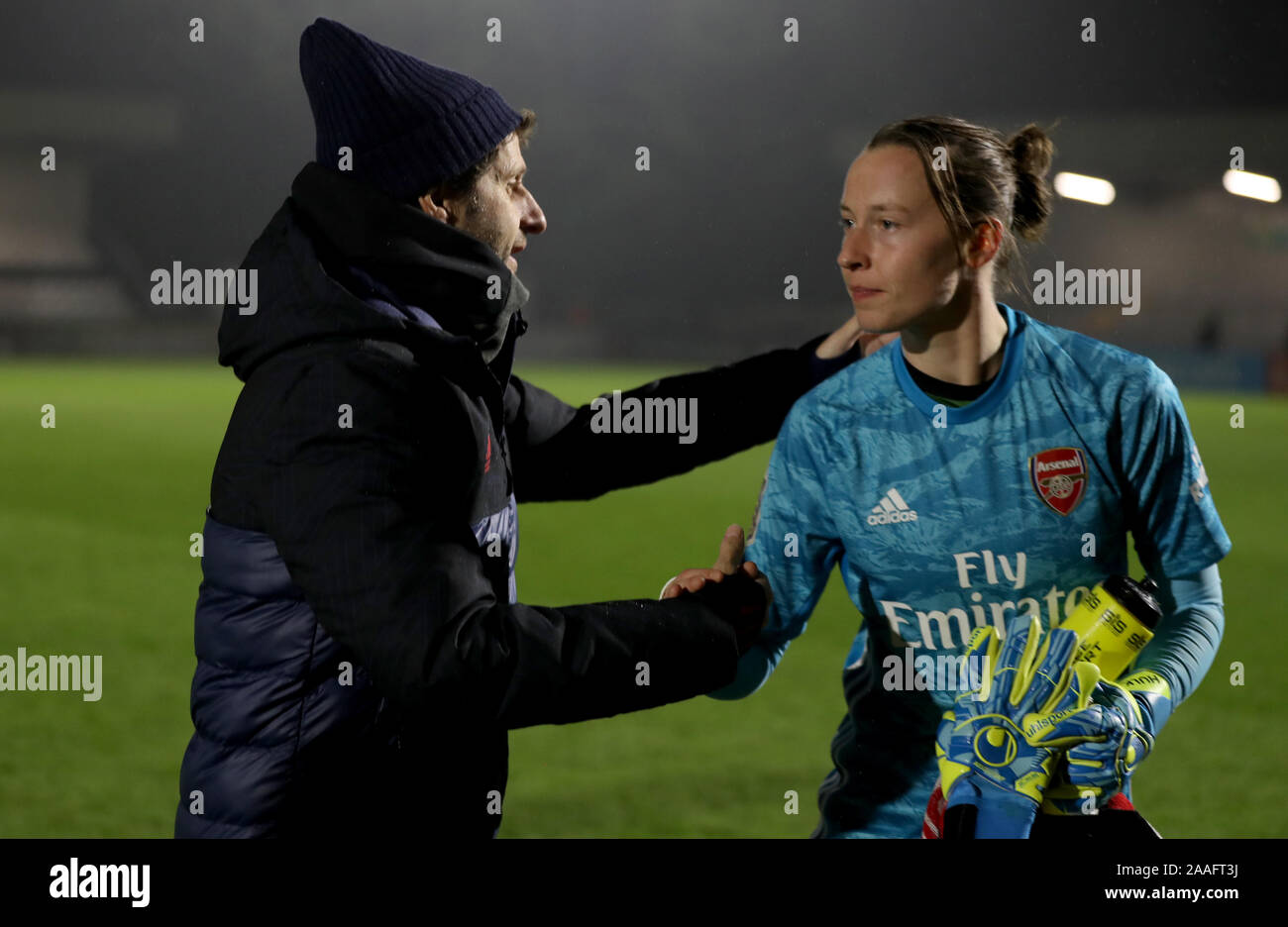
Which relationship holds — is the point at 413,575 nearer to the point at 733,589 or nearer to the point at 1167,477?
the point at 733,589

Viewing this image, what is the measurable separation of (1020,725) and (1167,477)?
0.53m

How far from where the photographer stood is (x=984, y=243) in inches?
85.5

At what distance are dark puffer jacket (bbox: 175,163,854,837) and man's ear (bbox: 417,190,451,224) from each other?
0.16 m

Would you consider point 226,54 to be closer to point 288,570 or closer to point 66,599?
point 66,599

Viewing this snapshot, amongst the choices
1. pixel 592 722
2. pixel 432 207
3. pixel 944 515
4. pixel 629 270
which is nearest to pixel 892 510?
pixel 944 515

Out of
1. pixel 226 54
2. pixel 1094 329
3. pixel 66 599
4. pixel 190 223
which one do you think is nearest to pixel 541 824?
pixel 66 599

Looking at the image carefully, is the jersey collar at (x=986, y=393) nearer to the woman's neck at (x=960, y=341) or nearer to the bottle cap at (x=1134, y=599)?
the woman's neck at (x=960, y=341)

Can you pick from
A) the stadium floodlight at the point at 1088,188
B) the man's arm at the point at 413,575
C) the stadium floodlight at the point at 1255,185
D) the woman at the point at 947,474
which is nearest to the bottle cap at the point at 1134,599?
the woman at the point at 947,474

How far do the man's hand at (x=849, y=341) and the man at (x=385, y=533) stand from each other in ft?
2.35

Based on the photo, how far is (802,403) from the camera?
221 cm

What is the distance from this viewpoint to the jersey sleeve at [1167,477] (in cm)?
200

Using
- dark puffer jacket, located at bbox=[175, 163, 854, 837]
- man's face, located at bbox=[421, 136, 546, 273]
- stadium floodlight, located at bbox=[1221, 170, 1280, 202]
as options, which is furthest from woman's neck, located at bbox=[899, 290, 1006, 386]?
stadium floodlight, located at bbox=[1221, 170, 1280, 202]

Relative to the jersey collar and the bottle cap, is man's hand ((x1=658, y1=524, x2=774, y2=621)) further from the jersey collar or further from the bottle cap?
the bottle cap
